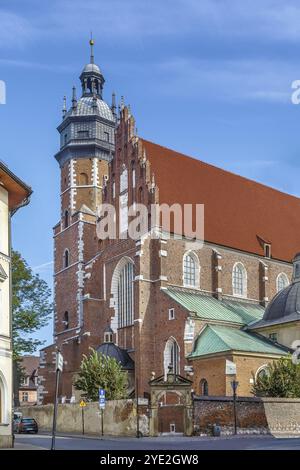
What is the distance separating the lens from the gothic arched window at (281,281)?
52312mm

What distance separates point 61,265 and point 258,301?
14722 millimetres

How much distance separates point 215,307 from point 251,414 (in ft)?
40.4

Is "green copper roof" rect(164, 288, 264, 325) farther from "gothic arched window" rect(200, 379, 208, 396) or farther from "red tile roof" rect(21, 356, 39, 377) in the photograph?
"red tile roof" rect(21, 356, 39, 377)

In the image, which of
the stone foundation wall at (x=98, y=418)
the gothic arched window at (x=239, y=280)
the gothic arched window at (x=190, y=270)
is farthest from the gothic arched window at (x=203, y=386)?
the gothic arched window at (x=239, y=280)

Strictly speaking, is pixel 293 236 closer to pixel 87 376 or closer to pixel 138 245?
pixel 138 245

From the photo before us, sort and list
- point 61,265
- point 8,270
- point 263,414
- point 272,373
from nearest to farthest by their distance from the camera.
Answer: point 8,270 → point 263,414 → point 272,373 → point 61,265

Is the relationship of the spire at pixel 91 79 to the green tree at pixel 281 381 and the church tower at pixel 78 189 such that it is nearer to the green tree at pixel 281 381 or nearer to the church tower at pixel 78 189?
the church tower at pixel 78 189

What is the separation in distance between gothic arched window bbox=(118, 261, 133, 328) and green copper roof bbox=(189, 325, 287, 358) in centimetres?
618

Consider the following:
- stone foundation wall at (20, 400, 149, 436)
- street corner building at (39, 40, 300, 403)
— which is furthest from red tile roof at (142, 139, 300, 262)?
stone foundation wall at (20, 400, 149, 436)

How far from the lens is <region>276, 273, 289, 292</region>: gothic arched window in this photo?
172ft

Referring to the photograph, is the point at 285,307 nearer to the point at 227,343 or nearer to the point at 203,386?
the point at 227,343

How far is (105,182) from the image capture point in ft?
166

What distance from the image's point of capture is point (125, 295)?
156ft
